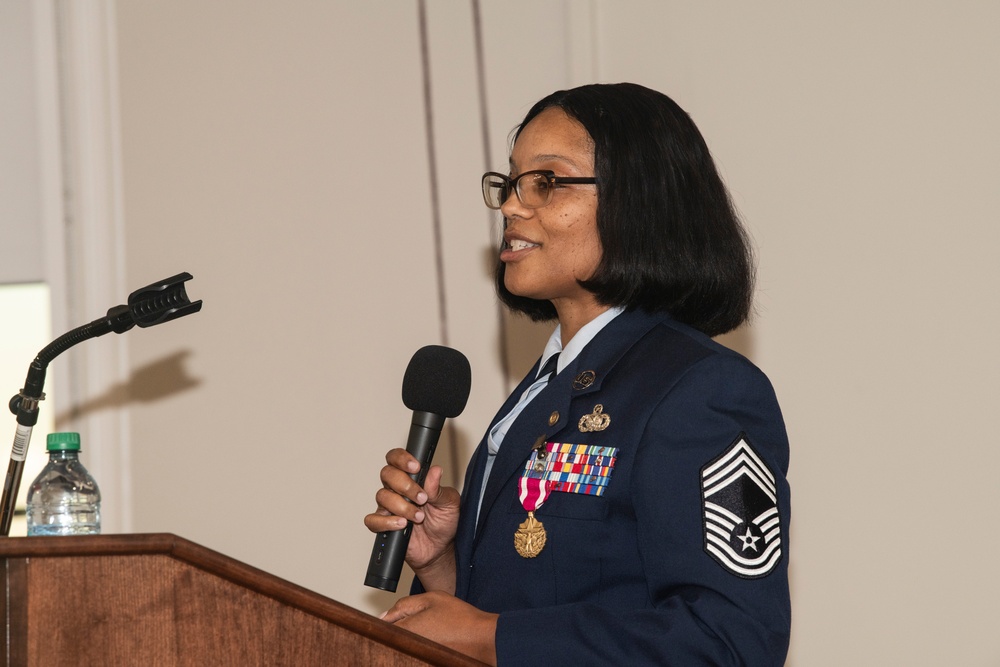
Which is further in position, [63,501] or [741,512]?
[63,501]

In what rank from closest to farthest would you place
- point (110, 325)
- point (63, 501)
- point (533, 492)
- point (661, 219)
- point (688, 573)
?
point (688, 573) → point (110, 325) → point (533, 492) → point (661, 219) → point (63, 501)

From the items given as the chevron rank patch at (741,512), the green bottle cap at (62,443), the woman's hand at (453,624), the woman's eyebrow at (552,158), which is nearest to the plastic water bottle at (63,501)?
the green bottle cap at (62,443)

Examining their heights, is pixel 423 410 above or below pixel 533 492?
above

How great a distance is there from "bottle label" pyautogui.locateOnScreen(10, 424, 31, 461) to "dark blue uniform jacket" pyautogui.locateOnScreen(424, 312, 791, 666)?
594mm

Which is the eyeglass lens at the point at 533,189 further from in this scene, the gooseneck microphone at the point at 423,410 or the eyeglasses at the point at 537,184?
the gooseneck microphone at the point at 423,410

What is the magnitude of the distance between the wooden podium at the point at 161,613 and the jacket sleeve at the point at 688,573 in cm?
A: 29

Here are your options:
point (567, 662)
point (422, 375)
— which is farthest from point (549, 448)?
point (567, 662)

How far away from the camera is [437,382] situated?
5.09ft

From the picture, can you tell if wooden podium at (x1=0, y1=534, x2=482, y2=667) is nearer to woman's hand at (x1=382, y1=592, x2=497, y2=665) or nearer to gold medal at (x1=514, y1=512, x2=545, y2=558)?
woman's hand at (x1=382, y1=592, x2=497, y2=665)

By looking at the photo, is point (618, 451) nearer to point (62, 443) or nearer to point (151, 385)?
point (62, 443)

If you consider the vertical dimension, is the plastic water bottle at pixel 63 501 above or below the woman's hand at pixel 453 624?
above

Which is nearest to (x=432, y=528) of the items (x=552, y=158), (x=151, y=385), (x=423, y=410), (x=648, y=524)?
(x=423, y=410)

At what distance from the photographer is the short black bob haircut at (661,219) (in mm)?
1575

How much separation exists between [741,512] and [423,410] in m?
0.46
